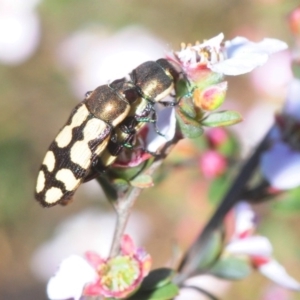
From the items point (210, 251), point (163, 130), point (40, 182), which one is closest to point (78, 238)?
point (210, 251)

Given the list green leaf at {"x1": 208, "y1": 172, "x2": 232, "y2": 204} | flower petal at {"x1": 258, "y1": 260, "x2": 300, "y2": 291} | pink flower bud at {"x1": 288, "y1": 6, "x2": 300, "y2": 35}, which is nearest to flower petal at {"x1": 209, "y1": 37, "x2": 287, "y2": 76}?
pink flower bud at {"x1": 288, "y1": 6, "x2": 300, "y2": 35}

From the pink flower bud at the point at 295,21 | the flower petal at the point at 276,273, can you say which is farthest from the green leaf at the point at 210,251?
the pink flower bud at the point at 295,21

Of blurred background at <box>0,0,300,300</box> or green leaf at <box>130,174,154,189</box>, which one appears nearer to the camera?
green leaf at <box>130,174,154,189</box>

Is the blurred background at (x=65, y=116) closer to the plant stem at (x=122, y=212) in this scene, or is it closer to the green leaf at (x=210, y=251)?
the green leaf at (x=210, y=251)

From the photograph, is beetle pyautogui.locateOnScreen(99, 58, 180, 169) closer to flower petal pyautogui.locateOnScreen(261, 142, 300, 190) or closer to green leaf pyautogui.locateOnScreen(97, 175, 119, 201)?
green leaf pyautogui.locateOnScreen(97, 175, 119, 201)

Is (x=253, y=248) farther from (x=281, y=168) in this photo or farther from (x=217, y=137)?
(x=217, y=137)

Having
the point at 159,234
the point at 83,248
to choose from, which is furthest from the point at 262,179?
the point at 159,234
